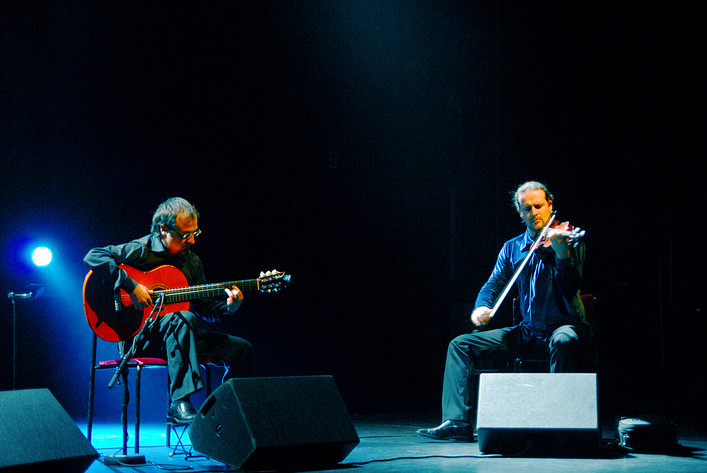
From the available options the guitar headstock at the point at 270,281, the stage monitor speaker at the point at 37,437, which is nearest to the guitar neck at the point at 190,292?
the guitar headstock at the point at 270,281

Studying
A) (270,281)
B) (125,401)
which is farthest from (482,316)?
(125,401)

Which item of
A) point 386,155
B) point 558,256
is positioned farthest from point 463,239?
point 558,256

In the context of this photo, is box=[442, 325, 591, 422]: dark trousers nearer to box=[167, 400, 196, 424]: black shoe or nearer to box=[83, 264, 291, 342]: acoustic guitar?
box=[83, 264, 291, 342]: acoustic guitar

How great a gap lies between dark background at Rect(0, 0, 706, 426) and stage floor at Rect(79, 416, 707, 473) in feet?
4.33

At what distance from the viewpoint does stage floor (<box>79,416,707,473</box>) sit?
8.42 ft

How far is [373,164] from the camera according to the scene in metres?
5.46

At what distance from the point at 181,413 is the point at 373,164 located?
2.96m

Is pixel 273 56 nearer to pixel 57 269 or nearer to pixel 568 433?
pixel 57 269

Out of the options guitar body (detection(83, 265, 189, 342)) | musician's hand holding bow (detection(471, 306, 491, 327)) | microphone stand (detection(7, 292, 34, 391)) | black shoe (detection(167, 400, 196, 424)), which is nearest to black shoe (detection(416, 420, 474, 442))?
musician's hand holding bow (detection(471, 306, 491, 327))

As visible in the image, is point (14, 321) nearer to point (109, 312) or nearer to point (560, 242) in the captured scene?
point (109, 312)

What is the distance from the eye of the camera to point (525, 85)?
536 cm

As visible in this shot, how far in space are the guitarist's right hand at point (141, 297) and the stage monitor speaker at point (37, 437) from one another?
0.86 meters

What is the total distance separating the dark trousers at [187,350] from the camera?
300 centimetres

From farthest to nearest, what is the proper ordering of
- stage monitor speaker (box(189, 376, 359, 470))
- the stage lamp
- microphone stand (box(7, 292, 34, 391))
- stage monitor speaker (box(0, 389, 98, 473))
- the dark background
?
1. the dark background
2. the stage lamp
3. microphone stand (box(7, 292, 34, 391))
4. stage monitor speaker (box(189, 376, 359, 470))
5. stage monitor speaker (box(0, 389, 98, 473))
